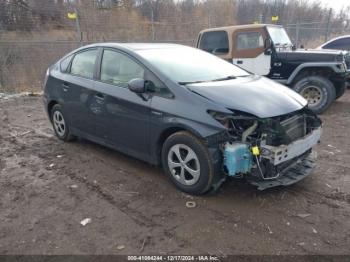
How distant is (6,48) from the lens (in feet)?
32.8

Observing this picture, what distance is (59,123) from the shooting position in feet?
18.0

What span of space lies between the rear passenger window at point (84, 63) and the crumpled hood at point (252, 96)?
177cm

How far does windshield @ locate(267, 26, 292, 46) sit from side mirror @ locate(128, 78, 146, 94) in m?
5.18

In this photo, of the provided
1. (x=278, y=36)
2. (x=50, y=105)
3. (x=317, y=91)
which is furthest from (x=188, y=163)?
(x=278, y=36)

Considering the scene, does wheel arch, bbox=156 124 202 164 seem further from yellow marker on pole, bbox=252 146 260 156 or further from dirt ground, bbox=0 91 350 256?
yellow marker on pole, bbox=252 146 260 156

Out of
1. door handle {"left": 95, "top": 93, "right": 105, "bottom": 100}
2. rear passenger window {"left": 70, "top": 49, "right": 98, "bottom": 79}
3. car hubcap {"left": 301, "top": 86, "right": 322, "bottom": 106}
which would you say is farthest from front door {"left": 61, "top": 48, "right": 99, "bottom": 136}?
car hubcap {"left": 301, "top": 86, "right": 322, "bottom": 106}


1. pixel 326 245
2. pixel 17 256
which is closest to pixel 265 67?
pixel 326 245

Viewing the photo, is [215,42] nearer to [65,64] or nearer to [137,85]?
[65,64]

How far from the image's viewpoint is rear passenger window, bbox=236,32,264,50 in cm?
789

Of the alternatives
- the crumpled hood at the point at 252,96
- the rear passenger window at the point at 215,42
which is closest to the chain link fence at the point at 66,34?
the rear passenger window at the point at 215,42

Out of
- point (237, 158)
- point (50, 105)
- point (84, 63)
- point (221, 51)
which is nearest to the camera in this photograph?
point (237, 158)

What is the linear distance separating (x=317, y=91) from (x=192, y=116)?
512 centimetres

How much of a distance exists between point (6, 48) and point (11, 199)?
25.7ft

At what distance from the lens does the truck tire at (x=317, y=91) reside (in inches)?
285
